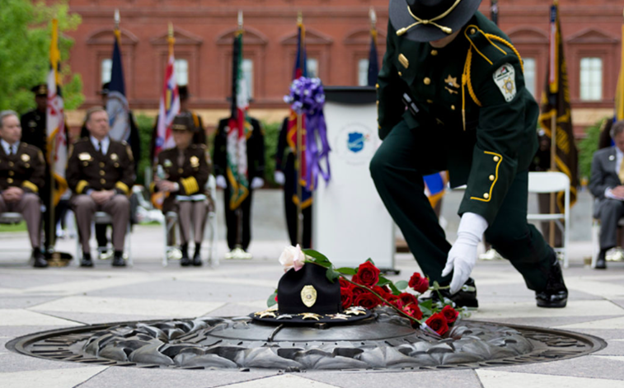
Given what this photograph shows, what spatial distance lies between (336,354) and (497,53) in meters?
1.94

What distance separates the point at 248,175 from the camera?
12.0m

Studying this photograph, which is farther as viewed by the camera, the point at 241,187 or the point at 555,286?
the point at 241,187

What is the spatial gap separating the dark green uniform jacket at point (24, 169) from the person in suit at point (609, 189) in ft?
19.5

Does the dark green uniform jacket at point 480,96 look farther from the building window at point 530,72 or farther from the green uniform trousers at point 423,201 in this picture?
the building window at point 530,72

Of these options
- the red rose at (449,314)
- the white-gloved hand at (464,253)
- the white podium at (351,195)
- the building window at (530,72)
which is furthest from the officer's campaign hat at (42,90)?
the building window at (530,72)

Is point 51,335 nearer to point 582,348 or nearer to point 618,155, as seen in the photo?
point 582,348

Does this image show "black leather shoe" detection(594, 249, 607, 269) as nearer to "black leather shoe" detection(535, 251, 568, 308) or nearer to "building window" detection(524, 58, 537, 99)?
"black leather shoe" detection(535, 251, 568, 308)

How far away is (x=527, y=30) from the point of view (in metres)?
43.7

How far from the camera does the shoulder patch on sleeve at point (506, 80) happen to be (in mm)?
4465

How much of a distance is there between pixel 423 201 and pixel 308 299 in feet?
5.36

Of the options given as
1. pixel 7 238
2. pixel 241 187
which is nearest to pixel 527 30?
pixel 7 238

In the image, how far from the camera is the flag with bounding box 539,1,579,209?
11766mm

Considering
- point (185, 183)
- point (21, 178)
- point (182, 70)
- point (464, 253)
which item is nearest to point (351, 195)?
point (185, 183)

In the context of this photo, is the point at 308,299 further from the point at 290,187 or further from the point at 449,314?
the point at 290,187
